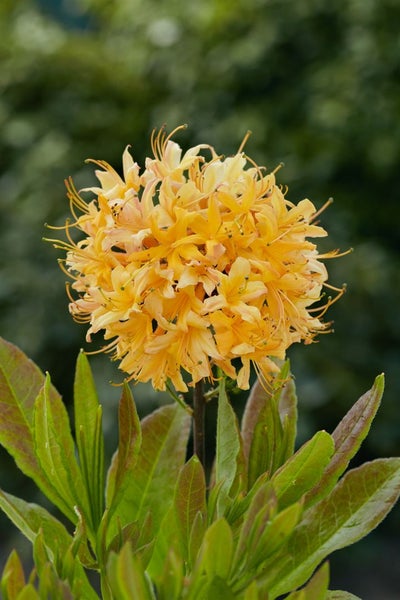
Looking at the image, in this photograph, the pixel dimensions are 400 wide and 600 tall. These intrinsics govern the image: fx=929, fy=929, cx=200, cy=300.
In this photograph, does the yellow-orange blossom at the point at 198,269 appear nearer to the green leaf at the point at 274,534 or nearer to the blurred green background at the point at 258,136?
the green leaf at the point at 274,534

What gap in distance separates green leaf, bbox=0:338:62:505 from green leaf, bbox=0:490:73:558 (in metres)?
0.03

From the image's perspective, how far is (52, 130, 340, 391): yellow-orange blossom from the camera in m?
0.95

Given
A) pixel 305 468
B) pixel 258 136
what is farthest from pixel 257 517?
pixel 258 136

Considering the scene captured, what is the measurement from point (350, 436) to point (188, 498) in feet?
0.61

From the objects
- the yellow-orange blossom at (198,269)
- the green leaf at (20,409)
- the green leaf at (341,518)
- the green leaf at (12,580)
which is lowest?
the green leaf at (341,518)

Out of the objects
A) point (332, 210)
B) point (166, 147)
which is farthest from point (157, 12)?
point (166, 147)

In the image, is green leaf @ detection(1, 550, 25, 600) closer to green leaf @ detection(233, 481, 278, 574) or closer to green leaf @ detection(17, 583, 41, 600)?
green leaf @ detection(17, 583, 41, 600)

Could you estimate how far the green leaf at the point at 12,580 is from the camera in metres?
0.83

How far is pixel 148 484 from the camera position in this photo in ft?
3.74

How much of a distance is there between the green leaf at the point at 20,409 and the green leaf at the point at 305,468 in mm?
283

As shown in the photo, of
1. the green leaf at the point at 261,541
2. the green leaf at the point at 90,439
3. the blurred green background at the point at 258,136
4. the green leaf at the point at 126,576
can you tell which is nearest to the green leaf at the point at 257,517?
the green leaf at the point at 261,541

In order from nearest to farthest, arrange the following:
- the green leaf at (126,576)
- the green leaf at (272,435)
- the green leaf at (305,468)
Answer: the green leaf at (126,576) → the green leaf at (305,468) → the green leaf at (272,435)

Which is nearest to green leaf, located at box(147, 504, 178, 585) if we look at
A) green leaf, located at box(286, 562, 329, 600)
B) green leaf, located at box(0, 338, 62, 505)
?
green leaf, located at box(0, 338, 62, 505)

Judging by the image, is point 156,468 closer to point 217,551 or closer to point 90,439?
point 90,439
